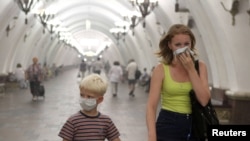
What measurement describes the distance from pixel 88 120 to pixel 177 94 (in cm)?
67

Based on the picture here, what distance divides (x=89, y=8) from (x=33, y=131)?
22.1m

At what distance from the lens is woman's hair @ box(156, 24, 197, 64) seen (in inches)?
129

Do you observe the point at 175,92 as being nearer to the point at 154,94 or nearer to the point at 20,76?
the point at 154,94

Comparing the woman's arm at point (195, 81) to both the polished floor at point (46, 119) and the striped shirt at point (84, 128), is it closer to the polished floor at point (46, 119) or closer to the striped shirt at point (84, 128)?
the striped shirt at point (84, 128)

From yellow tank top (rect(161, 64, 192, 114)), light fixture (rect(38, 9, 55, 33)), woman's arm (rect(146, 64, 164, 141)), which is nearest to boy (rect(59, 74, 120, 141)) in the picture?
woman's arm (rect(146, 64, 164, 141))

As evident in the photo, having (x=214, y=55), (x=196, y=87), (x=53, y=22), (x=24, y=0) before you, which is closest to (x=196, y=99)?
(x=196, y=87)

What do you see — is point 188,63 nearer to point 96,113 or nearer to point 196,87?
point 196,87

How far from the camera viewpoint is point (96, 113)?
3424mm

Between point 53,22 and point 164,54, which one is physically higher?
point 53,22

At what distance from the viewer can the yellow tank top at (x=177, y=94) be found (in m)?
3.27

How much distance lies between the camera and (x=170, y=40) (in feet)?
11.0

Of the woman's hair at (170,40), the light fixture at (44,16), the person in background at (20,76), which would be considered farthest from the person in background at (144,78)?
the woman's hair at (170,40)

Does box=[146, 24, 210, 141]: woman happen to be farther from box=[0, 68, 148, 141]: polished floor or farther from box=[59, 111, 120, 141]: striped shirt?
box=[0, 68, 148, 141]: polished floor

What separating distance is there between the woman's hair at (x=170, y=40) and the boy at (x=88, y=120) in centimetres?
49
